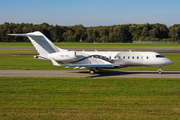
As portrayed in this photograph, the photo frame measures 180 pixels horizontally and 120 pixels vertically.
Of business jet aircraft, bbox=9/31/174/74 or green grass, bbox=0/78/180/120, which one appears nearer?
green grass, bbox=0/78/180/120

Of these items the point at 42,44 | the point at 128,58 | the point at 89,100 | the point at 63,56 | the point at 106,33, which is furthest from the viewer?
the point at 106,33

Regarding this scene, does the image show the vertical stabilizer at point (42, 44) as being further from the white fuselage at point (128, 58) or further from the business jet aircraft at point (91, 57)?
the white fuselage at point (128, 58)

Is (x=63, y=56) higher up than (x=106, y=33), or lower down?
lower down

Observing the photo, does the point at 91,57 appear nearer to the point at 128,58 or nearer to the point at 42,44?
the point at 128,58

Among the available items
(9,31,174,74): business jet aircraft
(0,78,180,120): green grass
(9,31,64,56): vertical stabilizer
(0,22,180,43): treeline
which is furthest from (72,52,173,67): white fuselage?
(0,22,180,43): treeline

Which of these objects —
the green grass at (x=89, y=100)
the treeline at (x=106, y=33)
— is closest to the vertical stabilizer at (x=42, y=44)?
the green grass at (x=89, y=100)

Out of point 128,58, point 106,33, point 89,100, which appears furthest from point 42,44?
point 106,33

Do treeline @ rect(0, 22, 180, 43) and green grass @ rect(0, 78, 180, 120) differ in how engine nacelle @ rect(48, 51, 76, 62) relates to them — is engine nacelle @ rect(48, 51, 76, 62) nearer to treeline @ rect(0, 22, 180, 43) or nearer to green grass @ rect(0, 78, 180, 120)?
green grass @ rect(0, 78, 180, 120)

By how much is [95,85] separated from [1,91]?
Answer: 23.6ft

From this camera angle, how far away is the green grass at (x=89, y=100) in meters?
11.5

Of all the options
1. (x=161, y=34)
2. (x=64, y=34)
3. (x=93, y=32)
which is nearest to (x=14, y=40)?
(x=64, y=34)

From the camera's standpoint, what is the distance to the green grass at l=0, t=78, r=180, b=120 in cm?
1154

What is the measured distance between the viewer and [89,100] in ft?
46.6

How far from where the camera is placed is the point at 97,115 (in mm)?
11414
